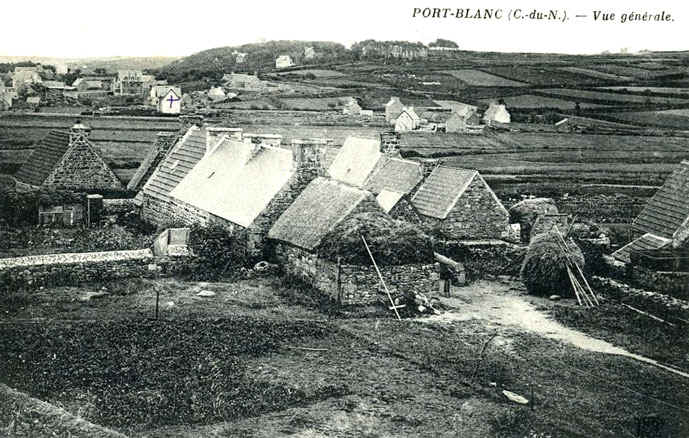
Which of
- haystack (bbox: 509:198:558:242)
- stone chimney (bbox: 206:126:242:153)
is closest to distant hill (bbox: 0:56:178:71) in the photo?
stone chimney (bbox: 206:126:242:153)

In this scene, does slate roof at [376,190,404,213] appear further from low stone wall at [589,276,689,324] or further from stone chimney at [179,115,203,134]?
stone chimney at [179,115,203,134]

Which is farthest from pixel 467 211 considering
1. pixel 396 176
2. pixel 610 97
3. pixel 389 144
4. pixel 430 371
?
pixel 610 97

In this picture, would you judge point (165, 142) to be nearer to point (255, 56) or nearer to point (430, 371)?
point (430, 371)

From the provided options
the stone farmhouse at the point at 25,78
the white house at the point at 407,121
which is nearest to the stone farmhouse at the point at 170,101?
the stone farmhouse at the point at 25,78

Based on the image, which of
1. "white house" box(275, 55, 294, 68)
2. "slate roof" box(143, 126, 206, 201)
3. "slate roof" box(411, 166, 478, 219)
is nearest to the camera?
"slate roof" box(411, 166, 478, 219)

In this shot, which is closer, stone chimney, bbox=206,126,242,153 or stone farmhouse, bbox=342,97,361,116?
stone chimney, bbox=206,126,242,153

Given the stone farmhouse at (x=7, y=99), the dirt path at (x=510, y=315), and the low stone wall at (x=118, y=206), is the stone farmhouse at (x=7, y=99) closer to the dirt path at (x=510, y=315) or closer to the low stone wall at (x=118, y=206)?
the low stone wall at (x=118, y=206)
